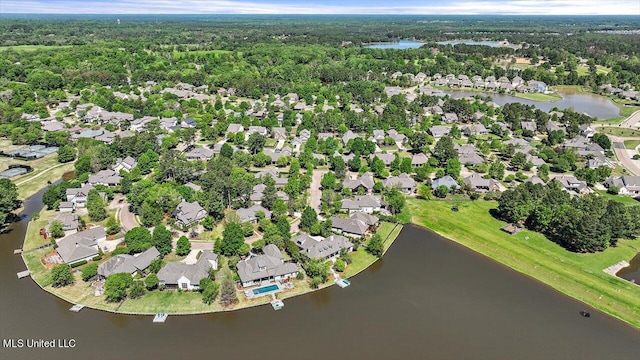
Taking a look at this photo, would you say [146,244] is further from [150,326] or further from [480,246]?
[480,246]

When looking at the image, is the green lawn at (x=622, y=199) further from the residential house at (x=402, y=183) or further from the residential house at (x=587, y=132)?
the residential house at (x=587, y=132)

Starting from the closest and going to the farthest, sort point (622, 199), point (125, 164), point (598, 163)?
point (622, 199) → point (125, 164) → point (598, 163)

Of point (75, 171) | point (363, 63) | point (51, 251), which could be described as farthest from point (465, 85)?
point (51, 251)

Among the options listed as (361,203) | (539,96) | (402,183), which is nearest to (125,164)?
(361,203)

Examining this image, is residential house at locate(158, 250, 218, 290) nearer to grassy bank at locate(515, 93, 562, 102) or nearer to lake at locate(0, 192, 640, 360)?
lake at locate(0, 192, 640, 360)

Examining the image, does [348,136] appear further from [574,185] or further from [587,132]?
[587,132]

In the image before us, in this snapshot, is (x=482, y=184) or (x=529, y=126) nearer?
(x=482, y=184)

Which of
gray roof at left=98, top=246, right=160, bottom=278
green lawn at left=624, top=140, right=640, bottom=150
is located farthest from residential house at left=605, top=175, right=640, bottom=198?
gray roof at left=98, top=246, right=160, bottom=278
